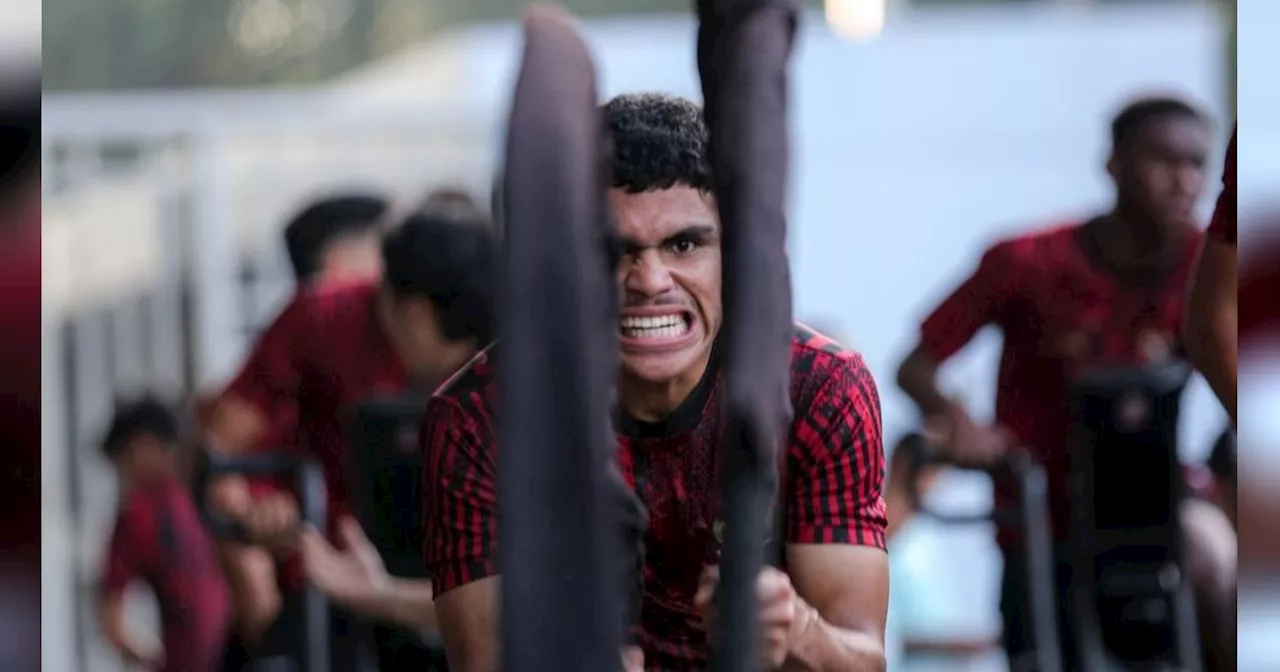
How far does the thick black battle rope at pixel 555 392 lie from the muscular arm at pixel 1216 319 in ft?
1.73

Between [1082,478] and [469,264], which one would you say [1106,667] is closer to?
[1082,478]

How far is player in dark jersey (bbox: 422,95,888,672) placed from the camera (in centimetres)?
121

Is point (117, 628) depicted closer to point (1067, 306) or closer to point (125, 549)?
→ point (125, 549)

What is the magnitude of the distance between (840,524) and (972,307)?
2.59ft

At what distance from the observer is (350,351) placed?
1939mm

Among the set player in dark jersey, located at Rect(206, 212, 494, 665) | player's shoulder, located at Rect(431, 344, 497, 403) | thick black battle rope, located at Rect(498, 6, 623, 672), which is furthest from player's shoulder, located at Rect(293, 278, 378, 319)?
thick black battle rope, located at Rect(498, 6, 623, 672)

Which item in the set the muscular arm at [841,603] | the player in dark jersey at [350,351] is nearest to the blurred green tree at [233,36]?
the player in dark jersey at [350,351]

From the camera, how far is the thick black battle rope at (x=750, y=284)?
1025 millimetres

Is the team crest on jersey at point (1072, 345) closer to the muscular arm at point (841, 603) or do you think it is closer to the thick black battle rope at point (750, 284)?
the muscular arm at point (841, 603)

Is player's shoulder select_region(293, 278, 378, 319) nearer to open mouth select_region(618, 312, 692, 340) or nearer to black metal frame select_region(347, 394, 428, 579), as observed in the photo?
black metal frame select_region(347, 394, 428, 579)

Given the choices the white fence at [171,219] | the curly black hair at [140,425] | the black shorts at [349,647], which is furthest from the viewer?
the white fence at [171,219]

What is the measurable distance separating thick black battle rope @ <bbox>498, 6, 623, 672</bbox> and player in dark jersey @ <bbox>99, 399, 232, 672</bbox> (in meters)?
1.18

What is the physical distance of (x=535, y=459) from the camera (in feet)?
3.40

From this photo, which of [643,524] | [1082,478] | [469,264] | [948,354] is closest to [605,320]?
[643,524]
